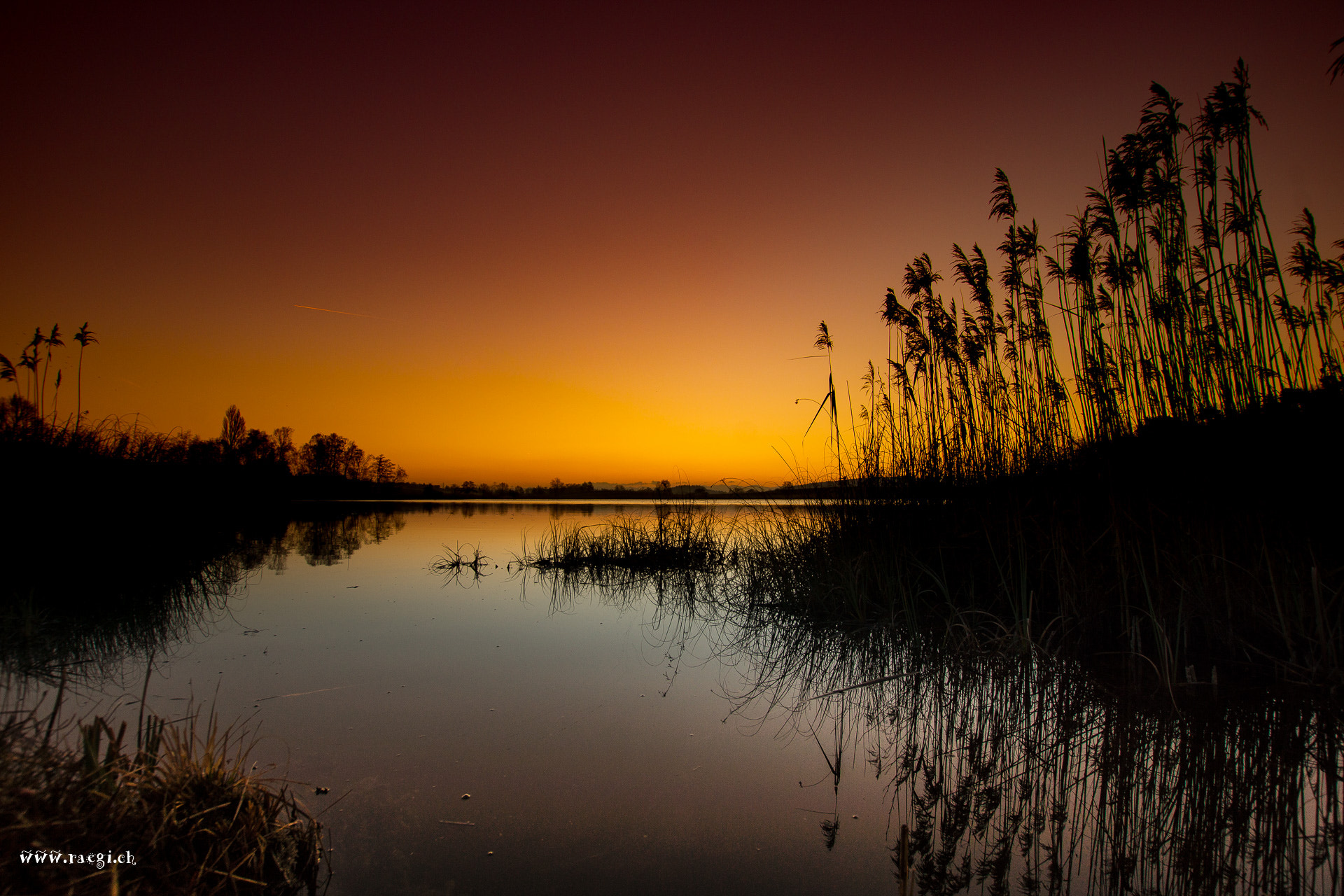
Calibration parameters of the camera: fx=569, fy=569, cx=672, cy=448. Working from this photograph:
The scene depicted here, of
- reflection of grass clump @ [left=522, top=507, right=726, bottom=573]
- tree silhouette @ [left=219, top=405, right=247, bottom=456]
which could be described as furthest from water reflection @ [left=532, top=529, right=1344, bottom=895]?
tree silhouette @ [left=219, top=405, right=247, bottom=456]

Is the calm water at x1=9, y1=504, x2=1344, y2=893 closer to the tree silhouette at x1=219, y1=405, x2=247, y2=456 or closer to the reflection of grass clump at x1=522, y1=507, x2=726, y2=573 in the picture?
the reflection of grass clump at x1=522, y1=507, x2=726, y2=573

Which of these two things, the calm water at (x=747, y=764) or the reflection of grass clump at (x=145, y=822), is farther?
the calm water at (x=747, y=764)

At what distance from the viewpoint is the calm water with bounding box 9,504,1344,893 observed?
59.9 inches

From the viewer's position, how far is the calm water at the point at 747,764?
1.52 metres

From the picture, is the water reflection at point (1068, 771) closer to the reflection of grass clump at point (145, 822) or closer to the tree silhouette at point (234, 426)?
the reflection of grass clump at point (145, 822)

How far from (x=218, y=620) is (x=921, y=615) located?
5309 mm

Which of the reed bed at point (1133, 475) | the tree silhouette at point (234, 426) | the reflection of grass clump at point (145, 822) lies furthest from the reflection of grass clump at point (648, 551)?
the tree silhouette at point (234, 426)

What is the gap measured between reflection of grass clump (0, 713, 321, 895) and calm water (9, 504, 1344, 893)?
19cm

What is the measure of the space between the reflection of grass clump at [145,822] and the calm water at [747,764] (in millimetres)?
188

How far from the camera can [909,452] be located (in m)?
4.83

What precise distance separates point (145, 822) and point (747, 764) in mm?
1779

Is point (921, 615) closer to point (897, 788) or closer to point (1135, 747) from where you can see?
point (1135, 747)

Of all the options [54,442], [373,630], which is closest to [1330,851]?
[373,630]

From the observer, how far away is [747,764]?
219 centimetres
